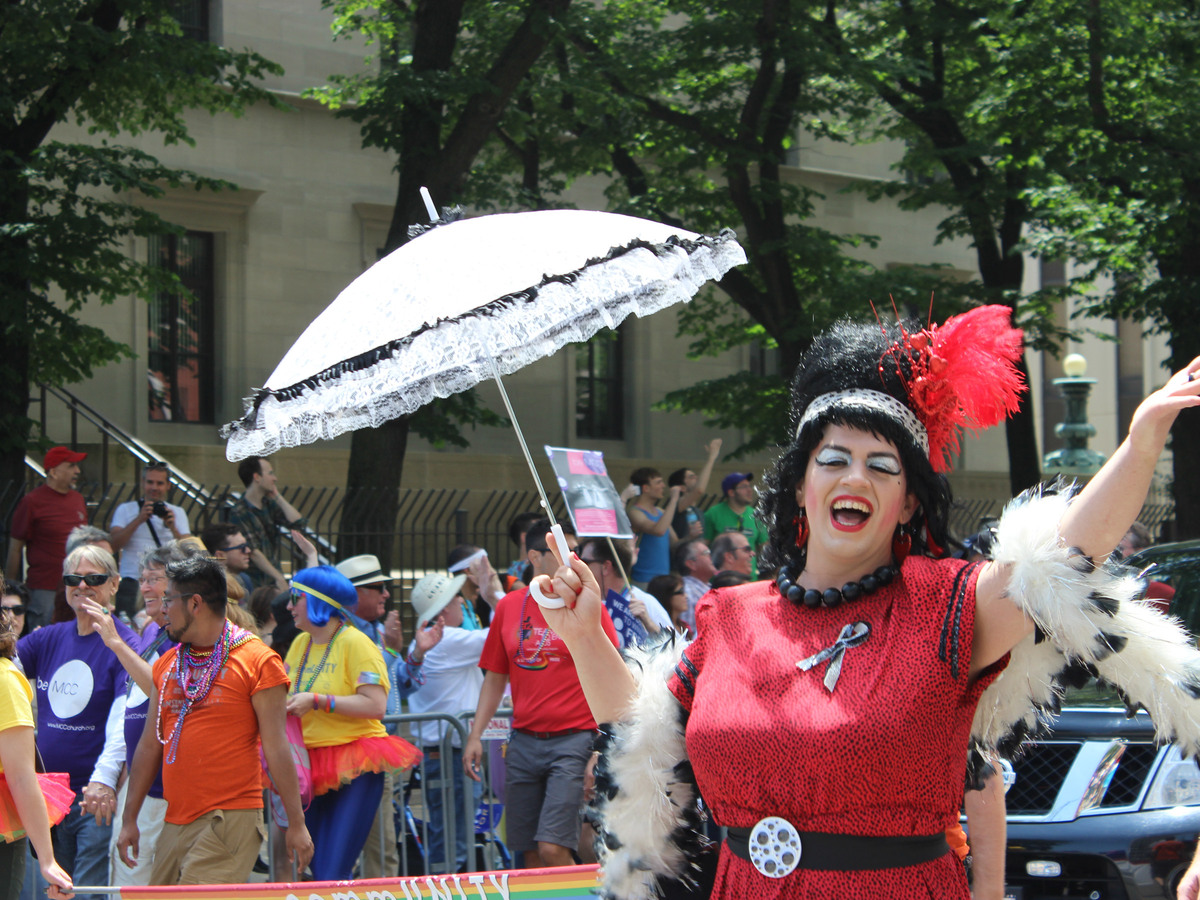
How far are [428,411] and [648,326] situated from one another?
7.33 meters

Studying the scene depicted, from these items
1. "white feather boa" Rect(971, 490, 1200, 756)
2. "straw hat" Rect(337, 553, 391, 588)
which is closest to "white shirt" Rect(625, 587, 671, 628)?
"straw hat" Rect(337, 553, 391, 588)

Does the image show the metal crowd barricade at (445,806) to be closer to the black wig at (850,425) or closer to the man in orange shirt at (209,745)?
the man in orange shirt at (209,745)

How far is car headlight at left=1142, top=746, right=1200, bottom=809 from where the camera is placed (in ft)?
18.3

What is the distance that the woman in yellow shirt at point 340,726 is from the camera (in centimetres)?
638

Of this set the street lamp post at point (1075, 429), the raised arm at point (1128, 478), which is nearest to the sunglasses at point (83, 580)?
the raised arm at point (1128, 478)

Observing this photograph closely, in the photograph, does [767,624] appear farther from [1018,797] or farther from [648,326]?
[648,326]

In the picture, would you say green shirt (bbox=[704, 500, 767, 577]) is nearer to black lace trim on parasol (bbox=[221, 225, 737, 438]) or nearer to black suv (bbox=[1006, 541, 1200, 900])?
black suv (bbox=[1006, 541, 1200, 900])

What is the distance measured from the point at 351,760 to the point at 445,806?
2.58 feet

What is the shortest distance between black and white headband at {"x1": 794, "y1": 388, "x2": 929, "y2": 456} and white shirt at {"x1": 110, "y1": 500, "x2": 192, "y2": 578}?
7966 mm

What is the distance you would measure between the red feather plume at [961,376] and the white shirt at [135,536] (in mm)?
8055

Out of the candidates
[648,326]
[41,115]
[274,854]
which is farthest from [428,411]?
[274,854]

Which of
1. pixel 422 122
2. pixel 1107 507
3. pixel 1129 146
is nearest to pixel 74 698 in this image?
pixel 1107 507

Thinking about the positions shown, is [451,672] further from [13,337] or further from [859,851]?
[13,337]

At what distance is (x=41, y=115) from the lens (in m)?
11.7
